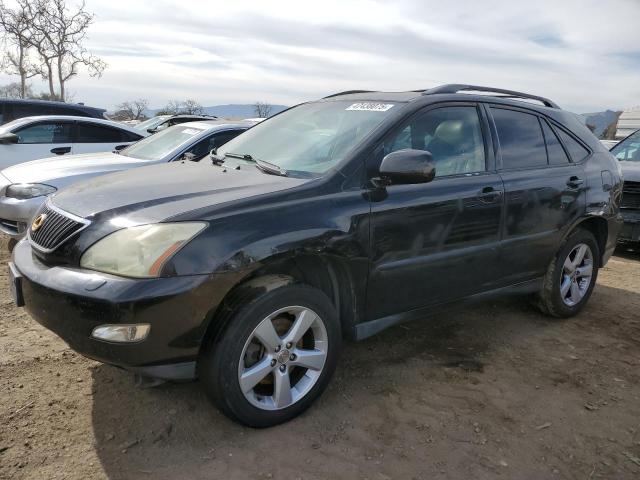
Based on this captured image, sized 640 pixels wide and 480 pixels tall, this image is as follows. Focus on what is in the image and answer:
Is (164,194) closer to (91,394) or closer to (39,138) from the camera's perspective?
(91,394)

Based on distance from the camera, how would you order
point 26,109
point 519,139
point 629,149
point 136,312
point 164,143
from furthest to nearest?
point 26,109 < point 629,149 < point 164,143 < point 519,139 < point 136,312

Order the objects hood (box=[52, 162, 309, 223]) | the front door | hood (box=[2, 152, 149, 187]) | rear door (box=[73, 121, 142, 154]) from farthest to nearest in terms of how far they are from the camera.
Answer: rear door (box=[73, 121, 142, 154]) < hood (box=[2, 152, 149, 187]) < the front door < hood (box=[52, 162, 309, 223])

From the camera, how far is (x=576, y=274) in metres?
4.60

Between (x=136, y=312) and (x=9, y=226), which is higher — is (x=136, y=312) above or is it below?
above

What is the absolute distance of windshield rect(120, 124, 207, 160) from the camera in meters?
6.43

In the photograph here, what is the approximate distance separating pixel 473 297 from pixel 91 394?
8.07 feet

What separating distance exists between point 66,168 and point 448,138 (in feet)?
13.5

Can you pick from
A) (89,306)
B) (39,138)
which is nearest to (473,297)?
(89,306)

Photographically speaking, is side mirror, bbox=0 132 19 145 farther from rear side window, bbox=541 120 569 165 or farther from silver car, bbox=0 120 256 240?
rear side window, bbox=541 120 569 165

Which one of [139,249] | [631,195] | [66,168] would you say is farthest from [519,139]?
[66,168]

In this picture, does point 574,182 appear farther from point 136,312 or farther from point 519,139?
point 136,312

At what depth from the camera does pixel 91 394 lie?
305 cm

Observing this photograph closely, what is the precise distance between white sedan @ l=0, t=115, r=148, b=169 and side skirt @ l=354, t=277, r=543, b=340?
599 centimetres

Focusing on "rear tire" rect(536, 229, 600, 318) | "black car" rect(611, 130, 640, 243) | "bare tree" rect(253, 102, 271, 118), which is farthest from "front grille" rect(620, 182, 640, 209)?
"bare tree" rect(253, 102, 271, 118)
